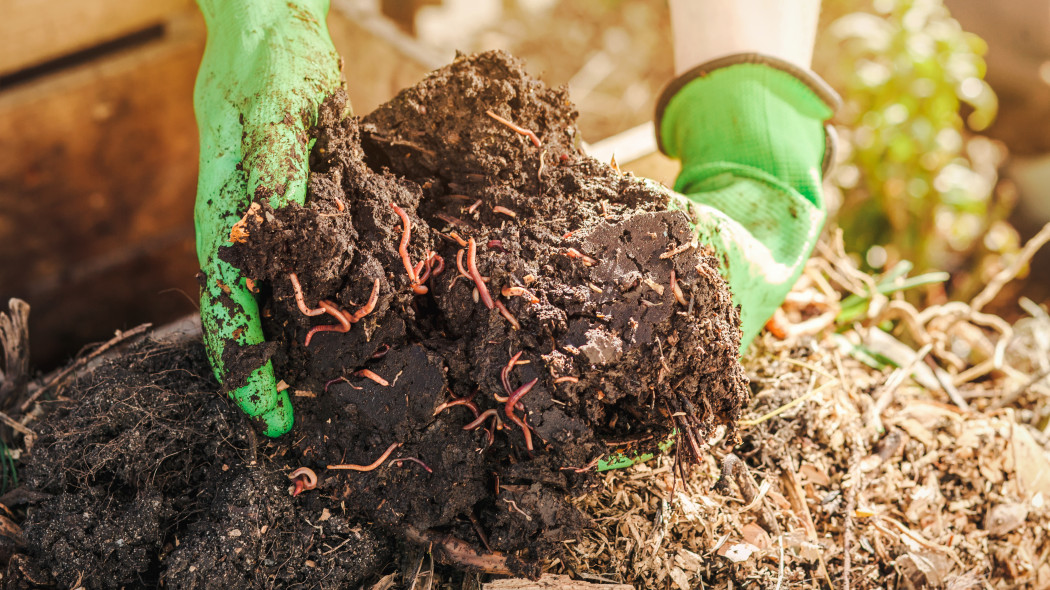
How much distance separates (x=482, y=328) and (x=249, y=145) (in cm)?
71

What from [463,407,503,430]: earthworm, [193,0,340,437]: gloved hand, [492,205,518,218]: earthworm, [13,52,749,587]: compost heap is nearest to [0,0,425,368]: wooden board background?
[193,0,340,437]: gloved hand

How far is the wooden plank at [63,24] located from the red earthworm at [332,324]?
11.6ft

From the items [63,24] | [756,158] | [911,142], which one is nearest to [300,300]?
[756,158]

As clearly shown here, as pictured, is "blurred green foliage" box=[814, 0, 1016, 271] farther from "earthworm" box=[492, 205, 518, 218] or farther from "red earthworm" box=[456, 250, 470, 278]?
"red earthworm" box=[456, 250, 470, 278]

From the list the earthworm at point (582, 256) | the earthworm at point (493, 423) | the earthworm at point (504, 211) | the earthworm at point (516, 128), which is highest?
the earthworm at point (516, 128)

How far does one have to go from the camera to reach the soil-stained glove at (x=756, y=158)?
2104mm

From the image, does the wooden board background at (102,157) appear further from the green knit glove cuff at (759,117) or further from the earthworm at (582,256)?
the earthworm at (582,256)

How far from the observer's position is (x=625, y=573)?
181 centimetres

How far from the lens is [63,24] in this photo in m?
3.99

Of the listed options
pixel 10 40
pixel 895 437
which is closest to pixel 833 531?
pixel 895 437

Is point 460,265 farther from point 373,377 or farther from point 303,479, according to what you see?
point 303,479

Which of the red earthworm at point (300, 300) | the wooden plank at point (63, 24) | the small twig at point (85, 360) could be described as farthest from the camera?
the wooden plank at point (63, 24)

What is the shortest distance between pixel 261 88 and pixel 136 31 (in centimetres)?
345

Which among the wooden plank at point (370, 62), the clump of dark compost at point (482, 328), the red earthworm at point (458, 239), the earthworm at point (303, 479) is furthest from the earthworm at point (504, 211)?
the wooden plank at point (370, 62)
